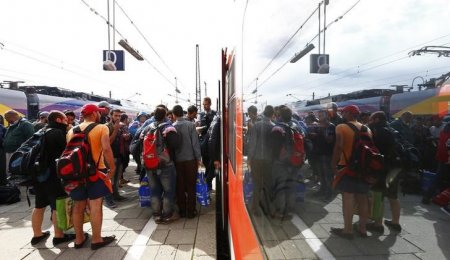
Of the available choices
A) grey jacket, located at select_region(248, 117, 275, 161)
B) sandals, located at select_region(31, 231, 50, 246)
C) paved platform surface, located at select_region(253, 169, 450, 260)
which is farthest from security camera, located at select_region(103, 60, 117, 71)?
paved platform surface, located at select_region(253, 169, 450, 260)

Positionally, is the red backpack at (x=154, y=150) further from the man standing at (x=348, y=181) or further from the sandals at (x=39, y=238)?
the man standing at (x=348, y=181)

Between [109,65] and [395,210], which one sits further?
[109,65]

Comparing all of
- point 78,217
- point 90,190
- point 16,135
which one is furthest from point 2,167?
point 90,190

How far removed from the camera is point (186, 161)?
4891 millimetres

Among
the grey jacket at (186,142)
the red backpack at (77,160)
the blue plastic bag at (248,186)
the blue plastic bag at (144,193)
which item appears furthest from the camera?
the blue plastic bag at (144,193)

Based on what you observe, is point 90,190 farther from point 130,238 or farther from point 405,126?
point 405,126

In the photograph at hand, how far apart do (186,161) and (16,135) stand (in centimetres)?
342

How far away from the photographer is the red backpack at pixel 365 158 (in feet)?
1.90

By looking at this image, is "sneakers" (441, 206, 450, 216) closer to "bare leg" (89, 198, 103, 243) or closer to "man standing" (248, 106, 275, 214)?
"man standing" (248, 106, 275, 214)

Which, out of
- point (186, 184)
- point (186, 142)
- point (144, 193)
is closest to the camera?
point (186, 142)

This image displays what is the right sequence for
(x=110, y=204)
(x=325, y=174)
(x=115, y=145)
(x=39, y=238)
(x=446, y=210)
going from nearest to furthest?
1. (x=446, y=210)
2. (x=325, y=174)
3. (x=39, y=238)
4. (x=110, y=204)
5. (x=115, y=145)

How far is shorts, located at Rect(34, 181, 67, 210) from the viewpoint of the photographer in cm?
392

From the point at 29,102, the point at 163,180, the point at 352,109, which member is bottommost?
the point at 163,180

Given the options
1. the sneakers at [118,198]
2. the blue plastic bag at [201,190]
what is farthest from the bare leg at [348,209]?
the sneakers at [118,198]
